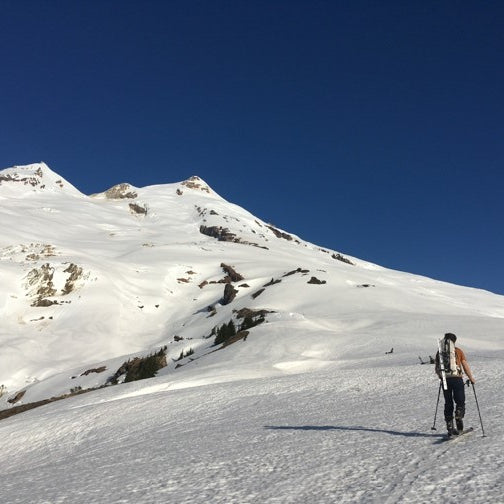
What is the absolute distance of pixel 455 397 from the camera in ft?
31.4

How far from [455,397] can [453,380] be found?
1.13ft

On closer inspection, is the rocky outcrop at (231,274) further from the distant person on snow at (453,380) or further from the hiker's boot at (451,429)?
the hiker's boot at (451,429)

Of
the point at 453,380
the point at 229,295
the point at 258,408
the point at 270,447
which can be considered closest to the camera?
the point at 453,380

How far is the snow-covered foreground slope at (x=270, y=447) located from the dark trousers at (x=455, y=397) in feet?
1.64

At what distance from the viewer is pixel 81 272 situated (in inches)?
3150

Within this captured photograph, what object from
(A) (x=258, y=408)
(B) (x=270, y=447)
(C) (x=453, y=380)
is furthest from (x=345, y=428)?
(A) (x=258, y=408)

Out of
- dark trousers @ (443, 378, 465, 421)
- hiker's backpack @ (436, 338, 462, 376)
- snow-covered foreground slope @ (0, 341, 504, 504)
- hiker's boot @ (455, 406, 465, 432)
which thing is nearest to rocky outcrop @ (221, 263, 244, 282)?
Result: snow-covered foreground slope @ (0, 341, 504, 504)

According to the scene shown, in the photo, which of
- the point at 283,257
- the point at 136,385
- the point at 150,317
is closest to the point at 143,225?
the point at 283,257

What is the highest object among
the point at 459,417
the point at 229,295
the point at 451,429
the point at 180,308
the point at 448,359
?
the point at 229,295

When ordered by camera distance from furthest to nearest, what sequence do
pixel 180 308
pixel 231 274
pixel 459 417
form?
pixel 231 274 < pixel 180 308 < pixel 459 417

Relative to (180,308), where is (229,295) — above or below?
above

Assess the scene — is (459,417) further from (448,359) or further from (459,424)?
(448,359)

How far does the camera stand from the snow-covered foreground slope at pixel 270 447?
7176mm

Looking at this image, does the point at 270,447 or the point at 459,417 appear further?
the point at 270,447
